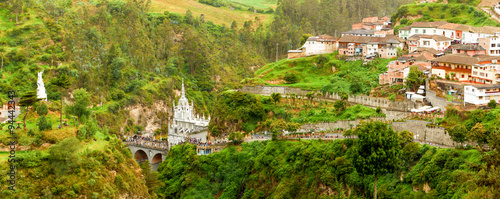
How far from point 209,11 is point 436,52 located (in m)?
94.6

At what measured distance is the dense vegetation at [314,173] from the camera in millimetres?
50594

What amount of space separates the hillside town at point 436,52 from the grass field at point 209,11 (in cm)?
6092

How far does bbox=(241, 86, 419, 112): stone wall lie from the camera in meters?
69.7

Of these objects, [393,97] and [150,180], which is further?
[393,97]

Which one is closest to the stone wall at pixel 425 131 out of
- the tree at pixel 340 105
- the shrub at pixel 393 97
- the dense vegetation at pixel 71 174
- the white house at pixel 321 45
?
the shrub at pixel 393 97

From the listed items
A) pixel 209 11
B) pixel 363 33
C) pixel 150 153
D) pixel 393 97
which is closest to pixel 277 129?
pixel 393 97

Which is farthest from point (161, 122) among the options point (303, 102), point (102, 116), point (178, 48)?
point (303, 102)

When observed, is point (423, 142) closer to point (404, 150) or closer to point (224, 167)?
point (404, 150)

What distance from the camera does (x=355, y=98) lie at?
76625mm

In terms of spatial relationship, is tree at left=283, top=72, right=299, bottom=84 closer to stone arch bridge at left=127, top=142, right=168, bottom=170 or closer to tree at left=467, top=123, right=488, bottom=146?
stone arch bridge at left=127, top=142, right=168, bottom=170

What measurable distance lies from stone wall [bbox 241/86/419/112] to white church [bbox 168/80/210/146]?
8671 mm

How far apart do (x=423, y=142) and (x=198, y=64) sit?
80230mm

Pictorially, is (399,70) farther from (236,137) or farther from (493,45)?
(236,137)

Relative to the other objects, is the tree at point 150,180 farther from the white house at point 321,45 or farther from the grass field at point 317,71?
the white house at point 321,45
